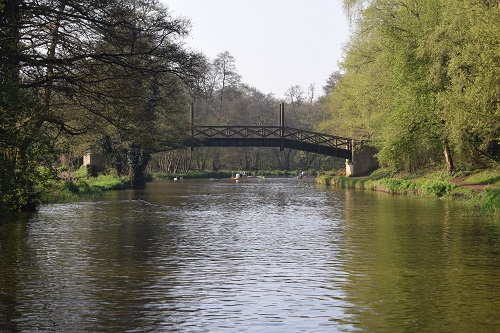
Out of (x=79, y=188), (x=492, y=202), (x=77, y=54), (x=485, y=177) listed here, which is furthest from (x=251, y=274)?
(x=79, y=188)

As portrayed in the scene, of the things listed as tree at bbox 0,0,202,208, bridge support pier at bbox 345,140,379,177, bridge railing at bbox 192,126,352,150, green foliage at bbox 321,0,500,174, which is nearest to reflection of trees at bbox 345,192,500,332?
green foliage at bbox 321,0,500,174

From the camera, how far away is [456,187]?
3534 cm

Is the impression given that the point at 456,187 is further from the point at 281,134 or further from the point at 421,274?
the point at 281,134

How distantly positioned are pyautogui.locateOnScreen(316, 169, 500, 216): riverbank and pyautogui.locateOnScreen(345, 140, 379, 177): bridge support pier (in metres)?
12.9

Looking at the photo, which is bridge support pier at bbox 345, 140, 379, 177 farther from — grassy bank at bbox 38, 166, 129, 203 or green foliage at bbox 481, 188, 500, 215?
green foliage at bbox 481, 188, 500, 215

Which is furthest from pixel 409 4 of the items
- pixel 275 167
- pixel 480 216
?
pixel 275 167

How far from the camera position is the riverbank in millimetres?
27609

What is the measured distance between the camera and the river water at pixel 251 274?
10.6 meters

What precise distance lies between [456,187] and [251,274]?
2338cm

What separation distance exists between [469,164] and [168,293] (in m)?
31.8

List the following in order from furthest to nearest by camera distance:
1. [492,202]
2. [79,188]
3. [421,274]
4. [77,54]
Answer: [79,188], [492,202], [77,54], [421,274]

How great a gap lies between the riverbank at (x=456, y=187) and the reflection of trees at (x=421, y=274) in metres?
2.92

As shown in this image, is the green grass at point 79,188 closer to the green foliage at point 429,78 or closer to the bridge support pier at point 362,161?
the green foliage at point 429,78

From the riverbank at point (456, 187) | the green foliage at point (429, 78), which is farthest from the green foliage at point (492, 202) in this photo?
the green foliage at point (429, 78)
